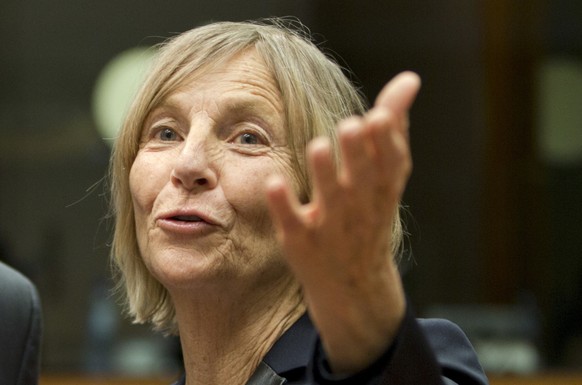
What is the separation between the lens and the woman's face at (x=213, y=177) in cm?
179

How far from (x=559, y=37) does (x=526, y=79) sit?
0.26 m

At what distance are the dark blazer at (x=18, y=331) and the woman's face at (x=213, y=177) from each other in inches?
17.5

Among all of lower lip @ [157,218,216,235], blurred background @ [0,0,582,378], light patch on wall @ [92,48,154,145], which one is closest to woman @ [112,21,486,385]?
lower lip @ [157,218,216,235]

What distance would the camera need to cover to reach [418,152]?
19.7 feet

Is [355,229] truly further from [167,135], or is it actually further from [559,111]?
[559,111]

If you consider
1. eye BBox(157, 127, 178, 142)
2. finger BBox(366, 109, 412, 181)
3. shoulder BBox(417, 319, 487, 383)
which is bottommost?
shoulder BBox(417, 319, 487, 383)

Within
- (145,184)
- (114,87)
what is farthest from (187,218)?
(114,87)

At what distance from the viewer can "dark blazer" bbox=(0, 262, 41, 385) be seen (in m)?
2.19

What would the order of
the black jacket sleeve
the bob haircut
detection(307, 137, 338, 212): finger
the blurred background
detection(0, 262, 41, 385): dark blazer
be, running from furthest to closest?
the blurred background, detection(0, 262, 41, 385): dark blazer, the bob haircut, the black jacket sleeve, detection(307, 137, 338, 212): finger

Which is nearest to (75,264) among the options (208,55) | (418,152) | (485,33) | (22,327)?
(418,152)

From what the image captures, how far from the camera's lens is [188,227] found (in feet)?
5.87

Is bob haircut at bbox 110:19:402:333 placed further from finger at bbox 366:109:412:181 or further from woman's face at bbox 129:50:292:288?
finger at bbox 366:109:412:181

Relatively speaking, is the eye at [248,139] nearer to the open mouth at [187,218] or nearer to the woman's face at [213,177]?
the woman's face at [213,177]

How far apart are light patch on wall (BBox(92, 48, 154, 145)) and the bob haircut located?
372 cm
